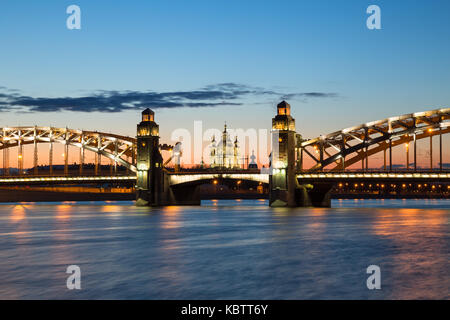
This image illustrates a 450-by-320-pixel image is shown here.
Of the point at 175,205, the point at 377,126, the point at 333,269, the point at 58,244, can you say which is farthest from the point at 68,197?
the point at 333,269

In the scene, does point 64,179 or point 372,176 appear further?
point 64,179

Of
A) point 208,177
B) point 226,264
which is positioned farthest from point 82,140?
point 226,264

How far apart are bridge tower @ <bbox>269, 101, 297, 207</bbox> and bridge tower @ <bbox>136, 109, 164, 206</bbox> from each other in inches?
801

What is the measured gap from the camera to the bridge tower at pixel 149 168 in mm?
105625

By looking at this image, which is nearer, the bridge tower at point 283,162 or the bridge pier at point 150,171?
the bridge tower at point 283,162

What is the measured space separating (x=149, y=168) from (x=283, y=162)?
23538mm

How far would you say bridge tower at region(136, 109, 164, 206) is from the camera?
10562cm

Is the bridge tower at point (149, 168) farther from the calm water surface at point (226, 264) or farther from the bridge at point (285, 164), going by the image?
the calm water surface at point (226, 264)

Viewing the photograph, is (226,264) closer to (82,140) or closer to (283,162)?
(283,162)

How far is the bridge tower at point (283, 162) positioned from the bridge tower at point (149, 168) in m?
20.4

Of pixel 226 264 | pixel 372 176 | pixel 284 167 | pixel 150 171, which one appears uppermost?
pixel 284 167

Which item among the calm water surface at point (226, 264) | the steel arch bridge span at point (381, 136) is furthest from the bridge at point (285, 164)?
the calm water surface at point (226, 264)

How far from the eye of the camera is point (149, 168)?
106 metres

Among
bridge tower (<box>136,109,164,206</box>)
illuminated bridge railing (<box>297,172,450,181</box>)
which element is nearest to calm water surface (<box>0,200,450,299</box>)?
illuminated bridge railing (<box>297,172,450,181</box>)
